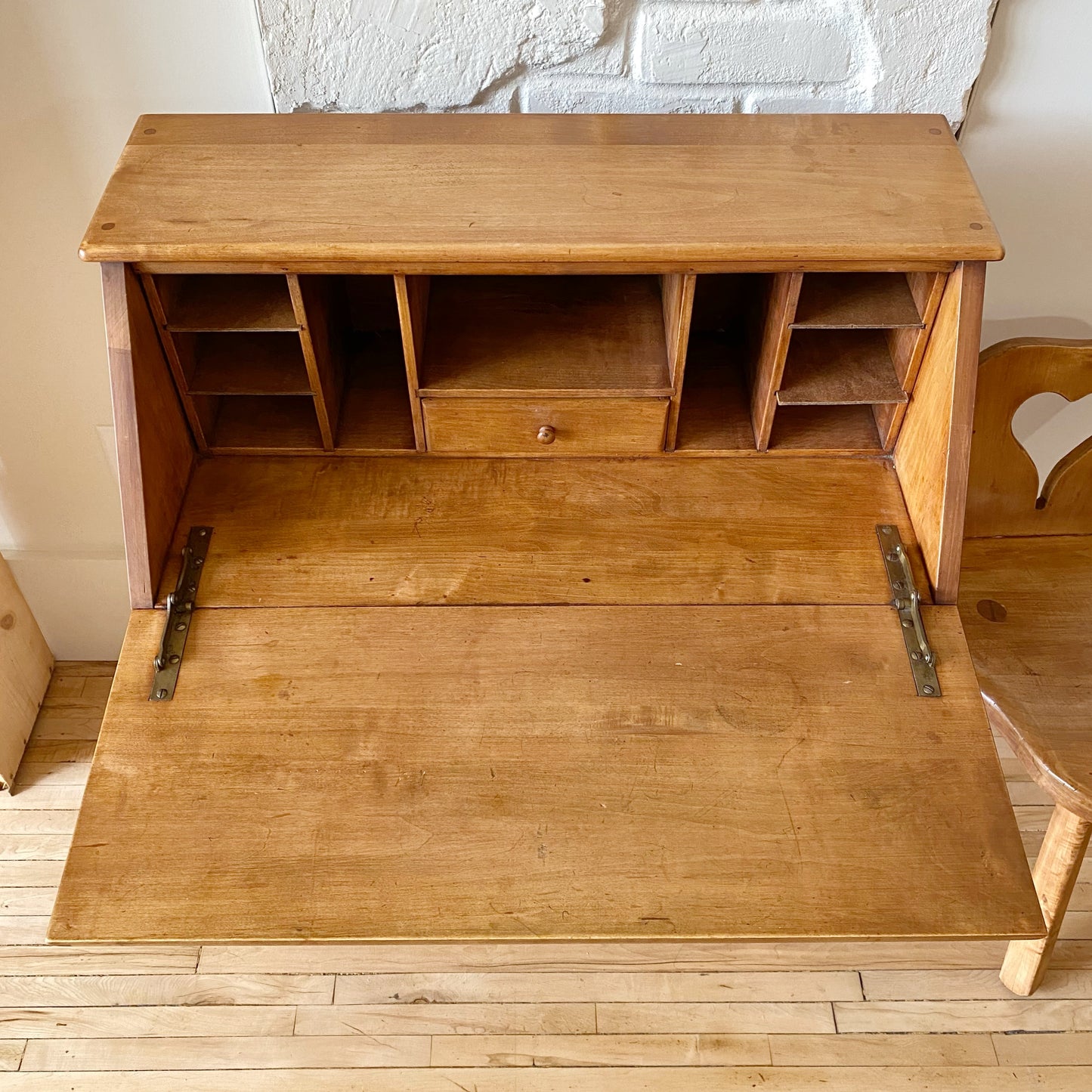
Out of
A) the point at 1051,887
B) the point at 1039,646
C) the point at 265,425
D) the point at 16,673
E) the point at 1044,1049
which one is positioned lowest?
the point at 1044,1049

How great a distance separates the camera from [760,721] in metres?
1.16

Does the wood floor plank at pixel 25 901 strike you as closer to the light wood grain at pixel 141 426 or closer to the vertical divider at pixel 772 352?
the light wood grain at pixel 141 426

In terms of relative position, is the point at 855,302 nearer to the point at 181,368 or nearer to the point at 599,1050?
the point at 181,368

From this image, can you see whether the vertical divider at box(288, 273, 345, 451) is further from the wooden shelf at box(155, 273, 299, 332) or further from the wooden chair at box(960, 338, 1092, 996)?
the wooden chair at box(960, 338, 1092, 996)

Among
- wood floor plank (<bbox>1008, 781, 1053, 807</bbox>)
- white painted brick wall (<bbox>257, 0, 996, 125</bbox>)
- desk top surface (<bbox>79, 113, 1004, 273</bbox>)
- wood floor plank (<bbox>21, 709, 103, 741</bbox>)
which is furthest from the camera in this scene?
wood floor plank (<bbox>21, 709, 103, 741</bbox>)

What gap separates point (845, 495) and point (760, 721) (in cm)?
39

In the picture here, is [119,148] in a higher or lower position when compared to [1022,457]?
higher

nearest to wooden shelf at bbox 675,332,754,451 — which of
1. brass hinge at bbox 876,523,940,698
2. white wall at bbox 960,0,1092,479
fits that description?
brass hinge at bbox 876,523,940,698

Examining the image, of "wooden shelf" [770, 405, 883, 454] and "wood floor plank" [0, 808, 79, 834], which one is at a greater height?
"wooden shelf" [770, 405, 883, 454]

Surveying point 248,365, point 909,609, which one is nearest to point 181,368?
point 248,365

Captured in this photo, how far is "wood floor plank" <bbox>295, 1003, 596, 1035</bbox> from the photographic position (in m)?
1.79

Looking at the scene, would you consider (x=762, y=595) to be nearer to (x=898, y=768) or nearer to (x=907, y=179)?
(x=898, y=768)

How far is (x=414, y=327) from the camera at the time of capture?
4.17 feet

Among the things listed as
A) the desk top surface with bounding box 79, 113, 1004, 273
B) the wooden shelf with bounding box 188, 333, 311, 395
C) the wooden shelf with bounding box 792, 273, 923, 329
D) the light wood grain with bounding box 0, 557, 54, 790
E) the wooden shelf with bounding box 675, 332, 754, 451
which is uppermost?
the desk top surface with bounding box 79, 113, 1004, 273
